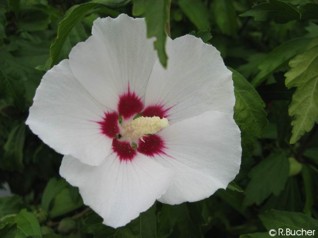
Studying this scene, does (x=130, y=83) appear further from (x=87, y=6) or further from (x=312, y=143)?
(x=312, y=143)

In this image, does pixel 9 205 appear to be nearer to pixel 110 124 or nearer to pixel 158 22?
pixel 110 124

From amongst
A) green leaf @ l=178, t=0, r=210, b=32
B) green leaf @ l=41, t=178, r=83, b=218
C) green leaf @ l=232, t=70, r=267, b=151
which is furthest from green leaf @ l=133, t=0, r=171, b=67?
green leaf @ l=41, t=178, r=83, b=218

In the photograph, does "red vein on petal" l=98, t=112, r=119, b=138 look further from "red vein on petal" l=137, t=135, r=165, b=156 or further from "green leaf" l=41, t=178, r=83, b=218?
"green leaf" l=41, t=178, r=83, b=218

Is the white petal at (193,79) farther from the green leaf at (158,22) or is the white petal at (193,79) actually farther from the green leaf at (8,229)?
the green leaf at (8,229)

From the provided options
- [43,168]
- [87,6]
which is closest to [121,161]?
[87,6]

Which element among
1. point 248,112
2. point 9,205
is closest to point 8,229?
point 9,205
